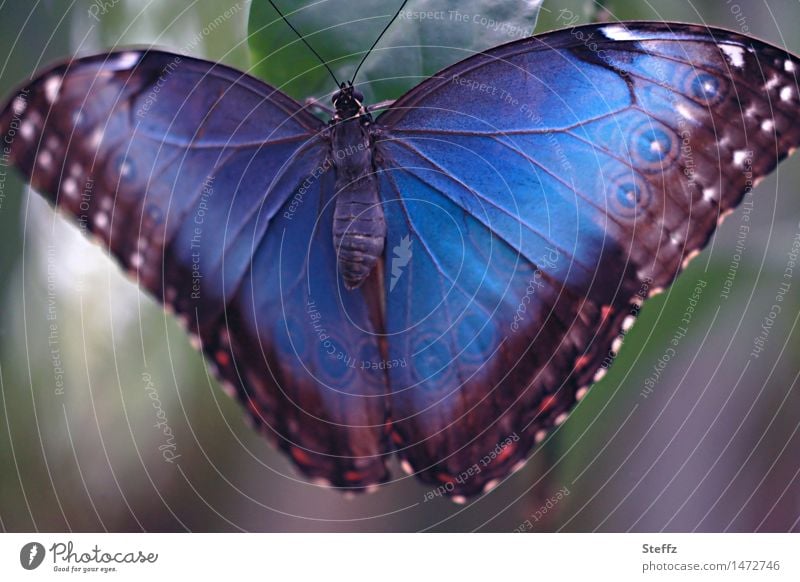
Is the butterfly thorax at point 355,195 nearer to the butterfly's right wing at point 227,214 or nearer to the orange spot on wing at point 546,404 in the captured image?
the butterfly's right wing at point 227,214

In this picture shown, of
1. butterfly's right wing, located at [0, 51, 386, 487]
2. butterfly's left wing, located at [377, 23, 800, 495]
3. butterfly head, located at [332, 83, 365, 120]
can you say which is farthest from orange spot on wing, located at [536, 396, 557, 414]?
butterfly head, located at [332, 83, 365, 120]

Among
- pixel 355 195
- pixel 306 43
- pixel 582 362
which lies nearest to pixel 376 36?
pixel 306 43

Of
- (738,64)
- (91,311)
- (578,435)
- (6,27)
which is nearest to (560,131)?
(738,64)

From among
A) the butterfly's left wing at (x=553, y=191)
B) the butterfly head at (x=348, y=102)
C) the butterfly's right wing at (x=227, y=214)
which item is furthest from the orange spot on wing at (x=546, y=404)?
the butterfly head at (x=348, y=102)

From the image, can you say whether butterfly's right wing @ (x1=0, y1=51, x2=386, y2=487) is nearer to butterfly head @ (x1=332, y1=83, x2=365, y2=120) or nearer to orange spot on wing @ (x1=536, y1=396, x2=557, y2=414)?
butterfly head @ (x1=332, y1=83, x2=365, y2=120)

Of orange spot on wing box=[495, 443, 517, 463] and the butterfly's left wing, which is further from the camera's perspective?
orange spot on wing box=[495, 443, 517, 463]

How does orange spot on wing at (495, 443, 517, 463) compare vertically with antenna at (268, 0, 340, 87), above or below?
below
